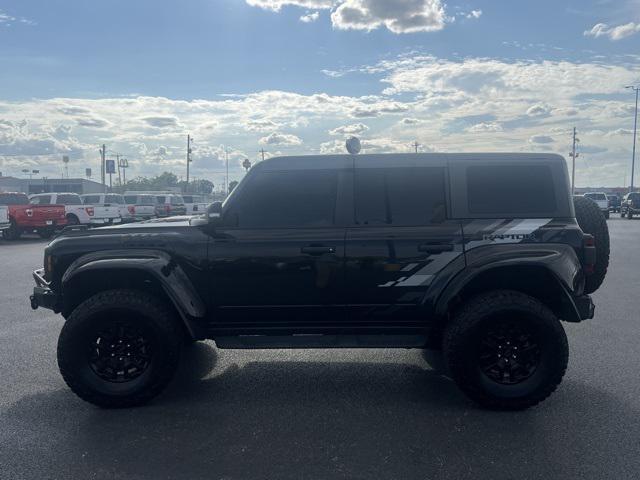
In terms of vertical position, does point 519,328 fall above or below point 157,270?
below

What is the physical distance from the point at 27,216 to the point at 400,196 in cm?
2011

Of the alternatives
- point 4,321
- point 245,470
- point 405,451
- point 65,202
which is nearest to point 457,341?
point 405,451

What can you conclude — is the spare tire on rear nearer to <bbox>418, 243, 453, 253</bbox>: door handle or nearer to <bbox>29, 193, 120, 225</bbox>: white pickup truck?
<bbox>418, 243, 453, 253</bbox>: door handle

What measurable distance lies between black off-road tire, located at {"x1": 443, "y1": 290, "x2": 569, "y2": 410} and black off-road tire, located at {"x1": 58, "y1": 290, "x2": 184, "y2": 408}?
224 cm

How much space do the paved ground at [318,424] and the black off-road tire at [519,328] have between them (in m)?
0.15

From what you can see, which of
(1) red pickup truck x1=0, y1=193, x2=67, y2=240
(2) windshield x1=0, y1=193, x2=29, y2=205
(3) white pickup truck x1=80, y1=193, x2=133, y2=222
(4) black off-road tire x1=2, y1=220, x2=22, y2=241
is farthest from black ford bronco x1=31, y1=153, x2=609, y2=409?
(3) white pickup truck x1=80, y1=193, x2=133, y2=222

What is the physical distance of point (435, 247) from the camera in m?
4.46

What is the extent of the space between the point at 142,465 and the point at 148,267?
1.53 meters

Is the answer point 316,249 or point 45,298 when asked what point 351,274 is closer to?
point 316,249

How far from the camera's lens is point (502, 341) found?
4461mm

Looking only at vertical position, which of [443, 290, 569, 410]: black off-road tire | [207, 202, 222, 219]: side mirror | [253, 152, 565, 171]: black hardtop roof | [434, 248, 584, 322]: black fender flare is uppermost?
[253, 152, 565, 171]: black hardtop roof

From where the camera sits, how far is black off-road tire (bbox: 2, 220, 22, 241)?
2103 cm

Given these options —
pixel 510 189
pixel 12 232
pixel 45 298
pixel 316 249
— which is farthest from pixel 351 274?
pixel 12 232

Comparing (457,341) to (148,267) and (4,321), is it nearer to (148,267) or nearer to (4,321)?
(148,267)
